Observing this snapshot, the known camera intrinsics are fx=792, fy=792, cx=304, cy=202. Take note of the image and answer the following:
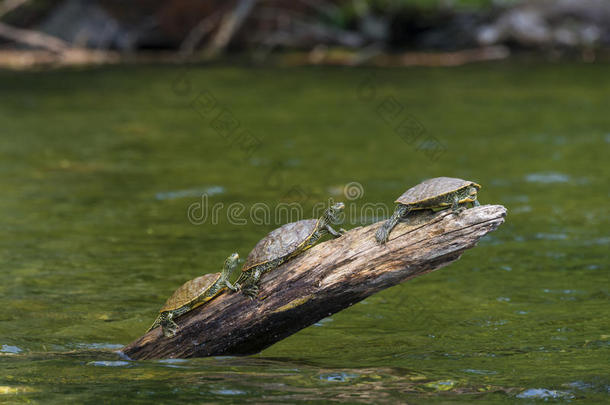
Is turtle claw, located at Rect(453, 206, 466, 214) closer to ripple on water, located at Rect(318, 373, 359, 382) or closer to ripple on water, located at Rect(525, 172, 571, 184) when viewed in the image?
ripple on water, located at Rect(318, 373, 359, 382)

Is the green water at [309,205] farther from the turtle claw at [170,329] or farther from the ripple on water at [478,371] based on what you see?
the turtle claw at [170,329]

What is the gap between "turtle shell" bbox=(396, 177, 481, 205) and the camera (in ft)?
16.0

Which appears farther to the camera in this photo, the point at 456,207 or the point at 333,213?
the point at 333,213

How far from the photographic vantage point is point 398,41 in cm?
2314

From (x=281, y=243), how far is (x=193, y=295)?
2.27 ft

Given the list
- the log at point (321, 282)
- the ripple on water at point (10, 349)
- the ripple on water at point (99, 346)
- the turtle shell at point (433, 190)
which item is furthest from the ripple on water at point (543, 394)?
the ripple on water at point (10, 349)

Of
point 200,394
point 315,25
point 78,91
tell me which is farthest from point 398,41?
point 200,394

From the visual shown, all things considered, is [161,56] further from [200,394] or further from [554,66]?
[200,394]

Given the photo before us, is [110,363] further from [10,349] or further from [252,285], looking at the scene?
[252,285]

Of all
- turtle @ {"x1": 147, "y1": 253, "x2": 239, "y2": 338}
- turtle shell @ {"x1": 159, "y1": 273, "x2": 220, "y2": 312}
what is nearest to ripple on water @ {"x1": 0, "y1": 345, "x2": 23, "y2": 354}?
turtle @ {"x1": 147, "y1": 253, "x2": 239, "y2": 338}

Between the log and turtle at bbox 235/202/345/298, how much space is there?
6cm

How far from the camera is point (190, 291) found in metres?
5.38

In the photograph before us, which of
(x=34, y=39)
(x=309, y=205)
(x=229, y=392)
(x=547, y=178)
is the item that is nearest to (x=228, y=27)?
(x=34, y=39)

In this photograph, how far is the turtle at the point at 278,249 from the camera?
5.28 metres
